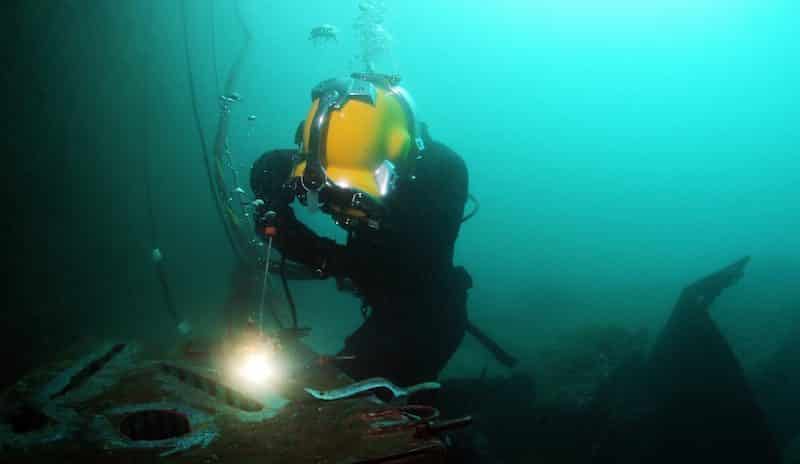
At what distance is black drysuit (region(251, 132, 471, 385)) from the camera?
10.9 ft

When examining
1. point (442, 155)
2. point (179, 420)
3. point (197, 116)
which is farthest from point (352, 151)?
point (197, 116)

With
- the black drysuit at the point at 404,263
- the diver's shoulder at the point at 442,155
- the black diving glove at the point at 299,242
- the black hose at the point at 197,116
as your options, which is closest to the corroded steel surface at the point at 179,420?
the black diving glove at the point at 299,242

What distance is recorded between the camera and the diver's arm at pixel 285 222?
3195mm

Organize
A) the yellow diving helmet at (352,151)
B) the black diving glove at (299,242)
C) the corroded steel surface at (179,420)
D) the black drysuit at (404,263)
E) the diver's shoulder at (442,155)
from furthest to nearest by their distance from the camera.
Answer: the diver's shoulder at (442,155)
the black drysuit at (404,263)
the black diving glove at (299,242)
the yellow diving helmet at (352,151)
the corroded steel surface at (179,420)

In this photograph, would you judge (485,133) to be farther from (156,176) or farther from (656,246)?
(156,176)

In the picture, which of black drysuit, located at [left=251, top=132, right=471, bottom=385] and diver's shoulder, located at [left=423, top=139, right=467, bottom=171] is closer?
black drysuit, located at [left=251, top=132, right=471, bottom=385]

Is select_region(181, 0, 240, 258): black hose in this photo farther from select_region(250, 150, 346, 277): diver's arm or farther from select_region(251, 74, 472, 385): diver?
select_region(250, 150, 346, 277): diver's arm

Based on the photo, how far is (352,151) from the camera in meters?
2.90

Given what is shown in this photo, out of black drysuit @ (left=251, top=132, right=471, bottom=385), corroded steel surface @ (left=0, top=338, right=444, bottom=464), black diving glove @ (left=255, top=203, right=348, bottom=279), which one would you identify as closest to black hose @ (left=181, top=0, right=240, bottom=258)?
black drysuit @ (left=251, top=132, right=471, bottom=385)

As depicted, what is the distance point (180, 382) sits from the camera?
8.39ft

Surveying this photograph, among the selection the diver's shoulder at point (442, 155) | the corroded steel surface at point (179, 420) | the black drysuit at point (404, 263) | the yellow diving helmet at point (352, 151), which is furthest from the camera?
the diver's shoulder at point (442, 155)

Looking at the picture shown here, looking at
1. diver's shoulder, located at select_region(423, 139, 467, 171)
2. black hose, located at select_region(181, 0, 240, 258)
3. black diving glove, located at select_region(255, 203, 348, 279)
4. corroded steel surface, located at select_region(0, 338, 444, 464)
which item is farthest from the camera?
black hose, located at select_region(181, 0, 240, 258)

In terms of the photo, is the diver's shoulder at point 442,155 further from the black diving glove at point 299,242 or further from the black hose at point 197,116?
the black hose at point 197,116

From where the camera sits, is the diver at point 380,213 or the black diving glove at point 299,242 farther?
the black diving glove at point 299,242
